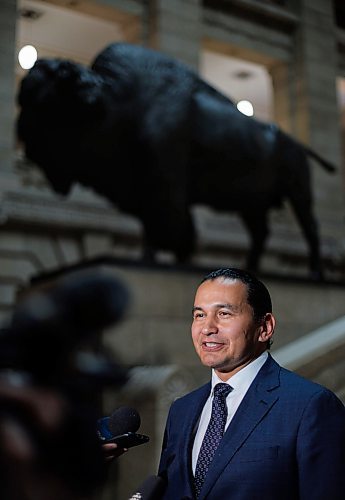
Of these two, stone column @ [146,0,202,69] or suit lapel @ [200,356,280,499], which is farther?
stone column @ [146,0,202,69]

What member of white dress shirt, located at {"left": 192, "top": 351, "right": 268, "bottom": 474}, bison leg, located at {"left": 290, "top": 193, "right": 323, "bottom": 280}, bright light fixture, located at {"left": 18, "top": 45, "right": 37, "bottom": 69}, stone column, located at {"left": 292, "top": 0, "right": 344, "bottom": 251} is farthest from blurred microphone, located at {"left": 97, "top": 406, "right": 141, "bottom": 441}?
stone column, located at {"left": 292, "top": 0, "right": 344, "bottom": 251}

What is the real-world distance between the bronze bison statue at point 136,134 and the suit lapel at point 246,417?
6.67 m

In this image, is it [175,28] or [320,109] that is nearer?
[175,28]

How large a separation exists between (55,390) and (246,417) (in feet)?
4.61

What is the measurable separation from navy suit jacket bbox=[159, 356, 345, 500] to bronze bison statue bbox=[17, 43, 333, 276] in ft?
22.1

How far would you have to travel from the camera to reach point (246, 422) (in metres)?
1.84

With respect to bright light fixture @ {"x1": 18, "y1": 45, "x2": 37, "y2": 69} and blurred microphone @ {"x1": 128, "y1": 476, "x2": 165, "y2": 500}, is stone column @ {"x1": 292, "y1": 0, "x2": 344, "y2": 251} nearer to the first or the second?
bright light fixture @ {"x1": 18, "y1": 45, "x2": 37, "y2": 69}

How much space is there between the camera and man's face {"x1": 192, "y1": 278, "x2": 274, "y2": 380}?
1.89 meters

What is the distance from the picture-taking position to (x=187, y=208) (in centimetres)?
898

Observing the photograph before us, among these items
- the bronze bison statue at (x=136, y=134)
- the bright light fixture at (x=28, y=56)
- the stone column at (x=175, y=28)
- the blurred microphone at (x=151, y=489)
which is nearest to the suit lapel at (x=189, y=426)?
the blurred microphone at (x=151, y=489)

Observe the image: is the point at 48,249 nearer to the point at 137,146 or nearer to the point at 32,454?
the point at 137,146

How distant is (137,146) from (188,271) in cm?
164

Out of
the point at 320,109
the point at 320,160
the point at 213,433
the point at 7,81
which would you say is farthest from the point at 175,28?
the point at 213,433

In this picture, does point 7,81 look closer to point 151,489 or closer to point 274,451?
point 274,451
